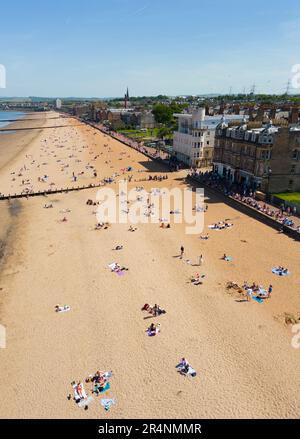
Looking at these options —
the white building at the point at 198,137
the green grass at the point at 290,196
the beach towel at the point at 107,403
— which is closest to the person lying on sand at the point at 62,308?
the beach towel at the point at 107,403

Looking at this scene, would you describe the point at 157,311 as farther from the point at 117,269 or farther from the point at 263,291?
the point at 263,291

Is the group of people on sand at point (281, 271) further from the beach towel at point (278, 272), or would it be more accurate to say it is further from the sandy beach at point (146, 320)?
the sandy beach at point (146, 320)

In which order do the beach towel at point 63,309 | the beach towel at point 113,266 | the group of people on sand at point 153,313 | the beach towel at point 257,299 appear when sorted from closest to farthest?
the group of people on sand at point 153,313, the beach towel at point 63,309, the beach towel at point 257,299, the beach towel at point 113,266

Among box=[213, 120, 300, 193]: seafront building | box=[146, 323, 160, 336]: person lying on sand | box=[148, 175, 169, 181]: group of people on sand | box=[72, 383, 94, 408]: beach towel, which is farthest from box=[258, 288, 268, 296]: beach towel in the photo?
box=[148, 175, 169, 181]: group of people on sand

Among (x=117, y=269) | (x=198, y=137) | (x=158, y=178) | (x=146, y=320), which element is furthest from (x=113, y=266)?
(x=198, y=137)

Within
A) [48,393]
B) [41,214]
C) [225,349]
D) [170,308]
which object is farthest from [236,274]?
[41,214]

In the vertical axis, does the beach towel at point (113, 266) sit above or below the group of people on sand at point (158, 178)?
below
